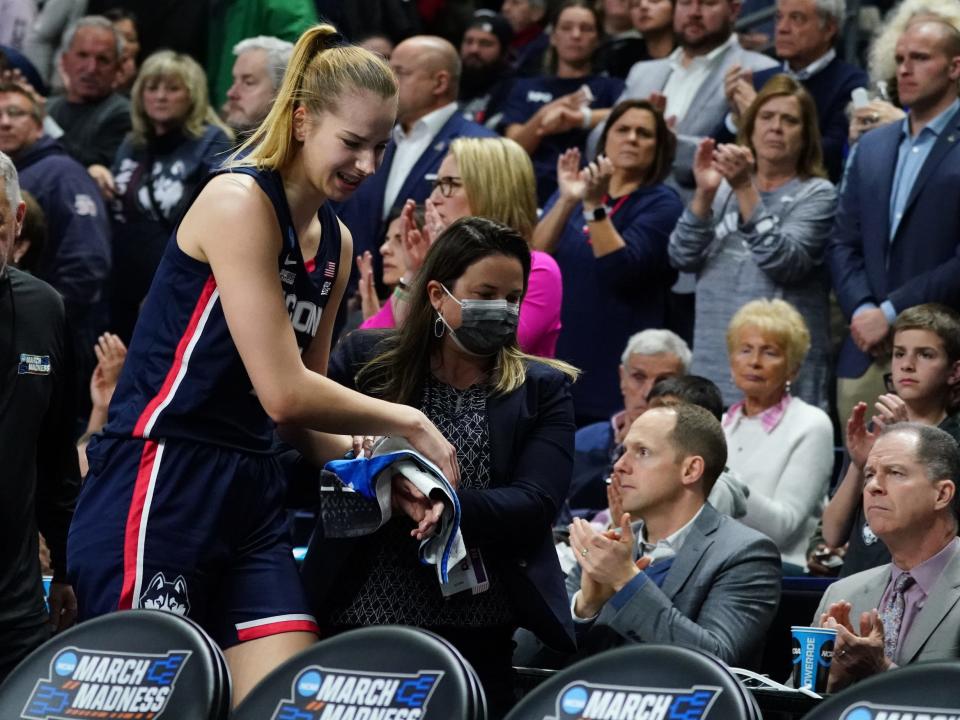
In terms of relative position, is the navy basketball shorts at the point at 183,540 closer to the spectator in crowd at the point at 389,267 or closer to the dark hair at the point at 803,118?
the spectator in crowd at the point at 389,267

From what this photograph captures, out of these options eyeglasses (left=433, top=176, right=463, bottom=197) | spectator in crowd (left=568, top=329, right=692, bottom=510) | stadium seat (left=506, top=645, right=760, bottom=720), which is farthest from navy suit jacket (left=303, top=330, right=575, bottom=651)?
spectator in crowd (left=568, top=329, right=692, bottom=510)

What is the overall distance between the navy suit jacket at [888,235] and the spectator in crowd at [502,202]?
→ 1542 millimetres

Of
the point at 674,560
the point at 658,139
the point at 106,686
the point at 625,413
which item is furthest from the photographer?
the point at 658,139

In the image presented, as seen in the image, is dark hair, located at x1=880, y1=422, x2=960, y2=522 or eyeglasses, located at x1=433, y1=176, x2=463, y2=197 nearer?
dark hair, located at x1=880, y1=422, x2=960, y2=522

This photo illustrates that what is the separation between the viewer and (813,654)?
11.8 ft

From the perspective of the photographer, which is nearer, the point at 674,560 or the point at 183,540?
the point at 183,540

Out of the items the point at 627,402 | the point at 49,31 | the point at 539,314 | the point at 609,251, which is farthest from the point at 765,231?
the point at 49,31

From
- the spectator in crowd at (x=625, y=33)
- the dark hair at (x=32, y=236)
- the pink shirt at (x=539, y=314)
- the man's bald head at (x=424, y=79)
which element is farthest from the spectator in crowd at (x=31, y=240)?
the spectator in crowd at (x=625, y=33)

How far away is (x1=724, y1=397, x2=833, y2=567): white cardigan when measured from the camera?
5.48 meters

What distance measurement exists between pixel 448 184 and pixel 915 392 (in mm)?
1677

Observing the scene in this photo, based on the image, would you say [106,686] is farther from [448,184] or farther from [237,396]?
[448,184]

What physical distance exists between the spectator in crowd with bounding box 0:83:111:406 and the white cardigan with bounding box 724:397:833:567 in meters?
3.23

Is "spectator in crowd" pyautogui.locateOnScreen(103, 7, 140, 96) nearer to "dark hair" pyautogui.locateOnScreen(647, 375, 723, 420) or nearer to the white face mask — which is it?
"dark hair" pyautogui.locateOnScreen(647, 375, 723, 420)

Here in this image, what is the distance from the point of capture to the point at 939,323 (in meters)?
5.28
